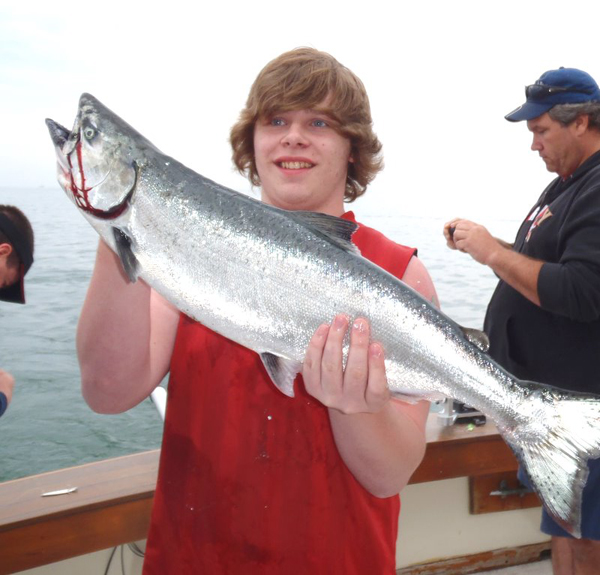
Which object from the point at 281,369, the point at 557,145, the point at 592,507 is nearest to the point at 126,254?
the point at 281,369

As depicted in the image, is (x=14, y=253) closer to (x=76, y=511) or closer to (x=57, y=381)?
(x=76, y=511)

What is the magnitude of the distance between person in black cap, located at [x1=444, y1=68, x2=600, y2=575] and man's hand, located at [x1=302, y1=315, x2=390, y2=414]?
1.84 m

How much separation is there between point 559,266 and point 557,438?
1614 mm

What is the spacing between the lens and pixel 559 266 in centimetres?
323

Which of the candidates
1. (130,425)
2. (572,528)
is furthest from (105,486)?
(130,425)

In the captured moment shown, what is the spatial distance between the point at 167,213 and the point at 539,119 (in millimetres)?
2990

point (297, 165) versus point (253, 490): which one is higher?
point (297, 165)

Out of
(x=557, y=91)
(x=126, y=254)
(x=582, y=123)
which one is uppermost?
(x=557, y=91)

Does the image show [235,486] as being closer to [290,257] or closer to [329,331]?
[329,331]

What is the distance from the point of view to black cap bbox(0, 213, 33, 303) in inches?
156

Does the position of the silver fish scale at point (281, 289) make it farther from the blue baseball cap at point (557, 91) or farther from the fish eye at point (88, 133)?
the blue baseball cap at point (557, 91)

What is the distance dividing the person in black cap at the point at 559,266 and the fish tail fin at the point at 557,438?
55.3 inches

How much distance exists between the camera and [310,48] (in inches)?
92.4

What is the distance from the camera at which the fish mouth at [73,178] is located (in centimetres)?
181
